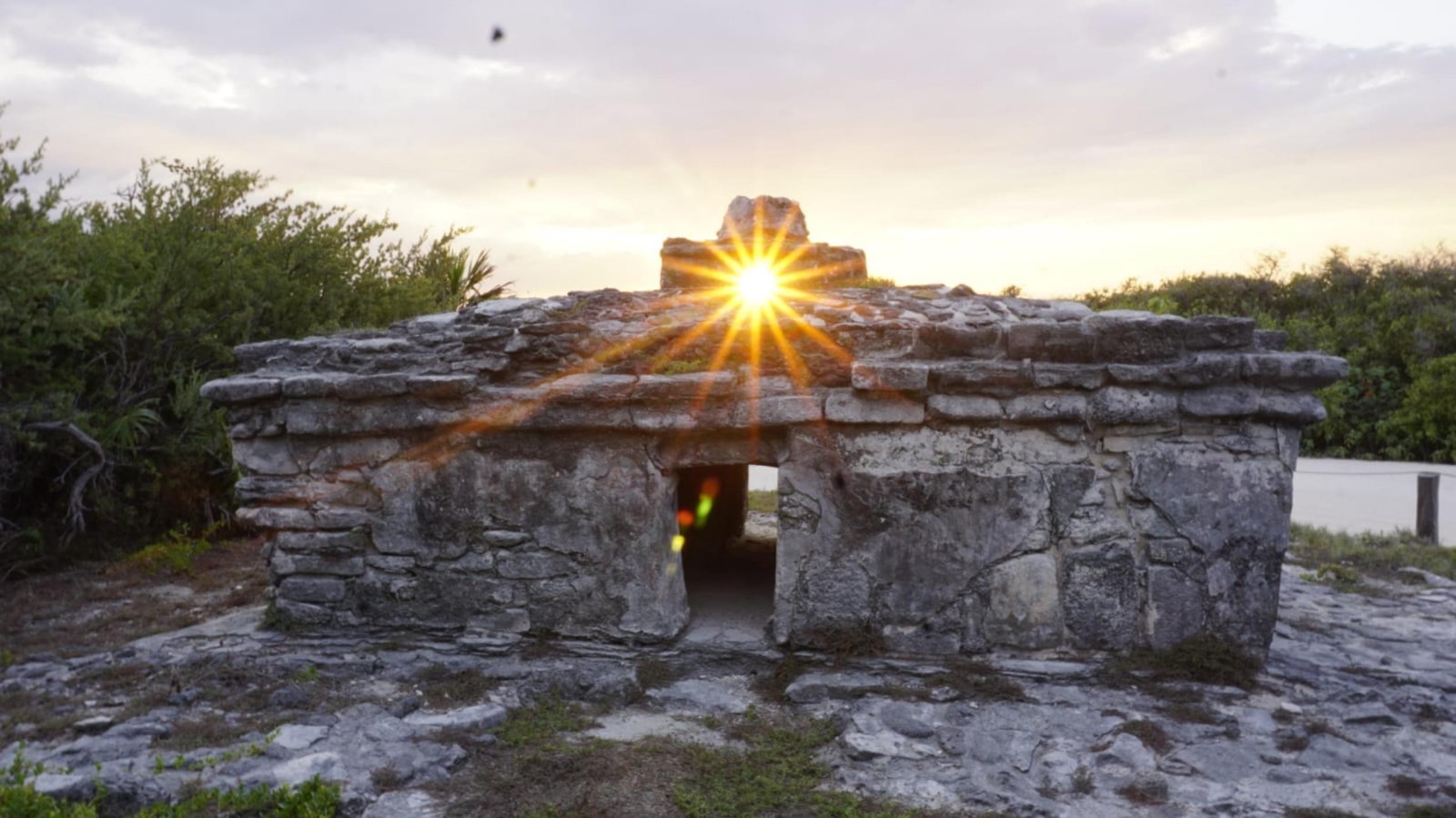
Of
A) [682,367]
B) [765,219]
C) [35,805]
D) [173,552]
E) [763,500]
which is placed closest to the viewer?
[35,805]

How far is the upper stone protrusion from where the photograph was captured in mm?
6945

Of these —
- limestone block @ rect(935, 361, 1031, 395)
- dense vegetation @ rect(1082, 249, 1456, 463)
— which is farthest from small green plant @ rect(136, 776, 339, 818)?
dense vegetation @ rect(1082, 249, 1456, 463)

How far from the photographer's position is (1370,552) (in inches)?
351

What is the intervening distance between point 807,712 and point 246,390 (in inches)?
138

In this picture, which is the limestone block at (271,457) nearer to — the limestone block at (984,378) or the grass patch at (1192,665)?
the limestone block at (984,378)

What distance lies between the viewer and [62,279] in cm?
905

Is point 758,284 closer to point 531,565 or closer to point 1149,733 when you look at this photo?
Answer: point 531,565

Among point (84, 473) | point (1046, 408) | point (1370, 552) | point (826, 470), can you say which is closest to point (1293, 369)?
point (1046, 408)

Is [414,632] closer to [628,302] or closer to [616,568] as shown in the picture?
[616,568]

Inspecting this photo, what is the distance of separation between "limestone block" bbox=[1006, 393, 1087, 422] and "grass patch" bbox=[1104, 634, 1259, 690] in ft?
4.21

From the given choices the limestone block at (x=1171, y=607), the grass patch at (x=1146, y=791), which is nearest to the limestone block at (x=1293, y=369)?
the limestone block at (x=1171, y=607)

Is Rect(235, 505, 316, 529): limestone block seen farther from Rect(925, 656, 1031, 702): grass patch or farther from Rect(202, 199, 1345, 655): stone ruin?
Rect(925, 656, 1031, 702): grass patch

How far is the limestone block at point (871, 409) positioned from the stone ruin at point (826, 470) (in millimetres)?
11

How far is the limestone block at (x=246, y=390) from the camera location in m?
5.86
